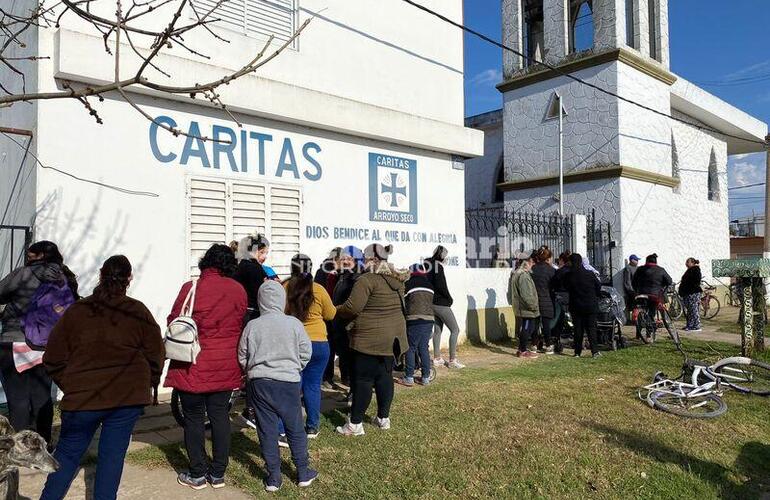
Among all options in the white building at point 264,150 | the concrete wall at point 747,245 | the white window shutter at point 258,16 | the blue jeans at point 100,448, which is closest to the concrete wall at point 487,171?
the white building at point 264,150

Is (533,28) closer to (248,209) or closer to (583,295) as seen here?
(583,295)

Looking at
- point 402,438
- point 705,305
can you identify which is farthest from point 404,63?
point 705,305

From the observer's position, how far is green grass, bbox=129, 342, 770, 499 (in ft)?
13.0

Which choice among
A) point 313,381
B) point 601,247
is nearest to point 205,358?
point 313,381

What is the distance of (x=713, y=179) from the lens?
18625mm

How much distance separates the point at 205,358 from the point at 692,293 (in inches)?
447

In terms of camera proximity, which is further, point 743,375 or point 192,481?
point 743,375

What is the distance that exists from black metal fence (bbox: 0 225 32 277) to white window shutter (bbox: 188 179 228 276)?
164cm

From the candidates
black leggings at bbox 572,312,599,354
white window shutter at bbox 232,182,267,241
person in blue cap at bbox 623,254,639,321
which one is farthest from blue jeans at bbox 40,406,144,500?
person in blue cap at bbox 623,254,639,321

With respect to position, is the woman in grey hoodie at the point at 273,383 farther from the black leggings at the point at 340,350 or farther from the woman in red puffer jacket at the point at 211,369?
the black leggings at the point at 340,350

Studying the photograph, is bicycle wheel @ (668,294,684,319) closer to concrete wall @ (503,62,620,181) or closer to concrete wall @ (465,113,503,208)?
concrete wall @ (503,62,620,181)

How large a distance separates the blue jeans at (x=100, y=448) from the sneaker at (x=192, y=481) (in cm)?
62

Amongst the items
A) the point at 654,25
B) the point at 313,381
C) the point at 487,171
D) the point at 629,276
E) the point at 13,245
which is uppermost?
the point at 654,25

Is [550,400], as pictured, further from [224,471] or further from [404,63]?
[404,63]
